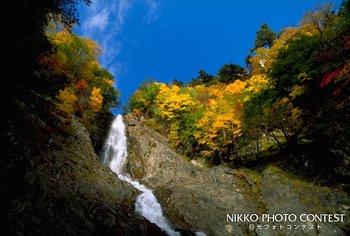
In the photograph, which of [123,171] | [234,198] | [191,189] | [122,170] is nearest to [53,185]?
[191,189]

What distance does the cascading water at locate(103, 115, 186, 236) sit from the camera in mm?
19484

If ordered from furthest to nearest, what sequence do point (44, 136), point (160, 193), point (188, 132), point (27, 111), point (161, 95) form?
point (161, 95), point (188, 132), point (160, 193), point (44, 136), point (27, 111)

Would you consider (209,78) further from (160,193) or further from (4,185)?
(4,185)

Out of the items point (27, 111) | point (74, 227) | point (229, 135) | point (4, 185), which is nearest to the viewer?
point (4, 185)

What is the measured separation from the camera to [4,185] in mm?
9594

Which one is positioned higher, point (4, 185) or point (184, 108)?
point (184, 108)

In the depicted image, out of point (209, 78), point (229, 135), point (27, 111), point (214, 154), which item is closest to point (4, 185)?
point (27, 111)

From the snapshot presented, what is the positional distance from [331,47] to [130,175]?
2066 centimetres

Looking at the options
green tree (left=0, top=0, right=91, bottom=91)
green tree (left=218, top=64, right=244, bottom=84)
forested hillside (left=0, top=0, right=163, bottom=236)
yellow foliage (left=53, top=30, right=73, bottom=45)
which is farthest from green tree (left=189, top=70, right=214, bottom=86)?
green tree (left=0, top=0, right=91, bottom=91)

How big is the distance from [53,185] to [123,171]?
1638 centimetres

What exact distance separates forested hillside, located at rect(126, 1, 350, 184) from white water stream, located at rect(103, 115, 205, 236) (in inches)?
239

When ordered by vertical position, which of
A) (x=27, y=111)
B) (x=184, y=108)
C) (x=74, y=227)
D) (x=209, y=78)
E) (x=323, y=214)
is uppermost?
(x=209, y=78)

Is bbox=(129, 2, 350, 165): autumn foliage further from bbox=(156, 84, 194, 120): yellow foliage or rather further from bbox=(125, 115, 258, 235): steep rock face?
bbox=(125, 115, 258, 235): steep rock face

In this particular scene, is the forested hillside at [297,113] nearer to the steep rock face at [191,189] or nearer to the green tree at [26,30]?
the steep rock face at [191,189]
